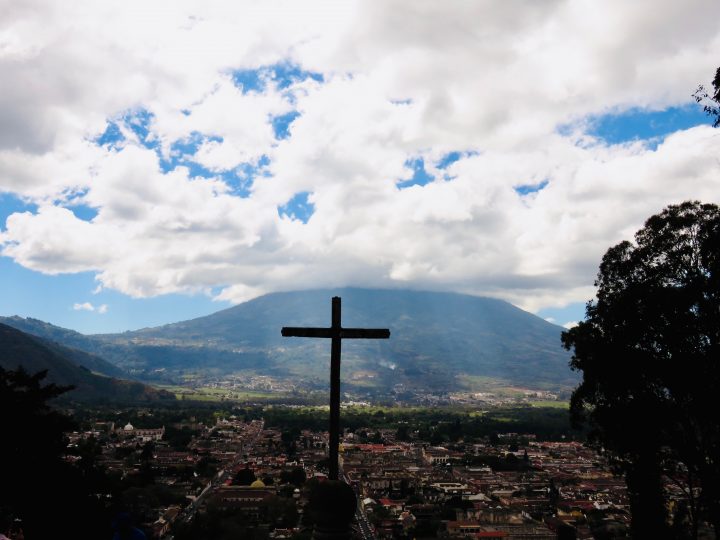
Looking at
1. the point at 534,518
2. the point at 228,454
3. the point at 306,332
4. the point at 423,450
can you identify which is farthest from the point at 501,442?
the point at 306,332

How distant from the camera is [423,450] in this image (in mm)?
73125

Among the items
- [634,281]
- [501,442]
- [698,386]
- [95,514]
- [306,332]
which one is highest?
[634,281]

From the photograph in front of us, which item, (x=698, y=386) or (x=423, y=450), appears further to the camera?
(x=423, y=450)

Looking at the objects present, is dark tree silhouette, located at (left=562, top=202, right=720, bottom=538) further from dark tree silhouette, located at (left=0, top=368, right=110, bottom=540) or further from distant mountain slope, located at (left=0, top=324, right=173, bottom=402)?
distant mountain slope, located at (left=0, top=324, right=173, bottom=402)

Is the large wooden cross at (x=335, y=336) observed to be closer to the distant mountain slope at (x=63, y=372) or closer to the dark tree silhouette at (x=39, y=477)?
the dark tree silhouette at (x=39, y=477)

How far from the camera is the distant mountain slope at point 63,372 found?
125750mm

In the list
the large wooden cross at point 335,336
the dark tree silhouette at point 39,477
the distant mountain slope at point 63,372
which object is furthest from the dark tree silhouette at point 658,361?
the distant mountain slope at point 63,372

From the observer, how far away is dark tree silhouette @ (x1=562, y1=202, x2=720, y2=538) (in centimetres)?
1066

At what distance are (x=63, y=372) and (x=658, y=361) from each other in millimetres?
145306

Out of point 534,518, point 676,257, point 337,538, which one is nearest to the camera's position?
point 337,538

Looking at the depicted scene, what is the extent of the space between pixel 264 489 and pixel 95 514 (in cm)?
3375

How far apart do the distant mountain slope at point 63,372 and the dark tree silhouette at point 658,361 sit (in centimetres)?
12255

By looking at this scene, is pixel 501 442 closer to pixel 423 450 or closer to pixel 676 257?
pixel 423 450

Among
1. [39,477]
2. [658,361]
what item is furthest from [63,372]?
[658,361]
